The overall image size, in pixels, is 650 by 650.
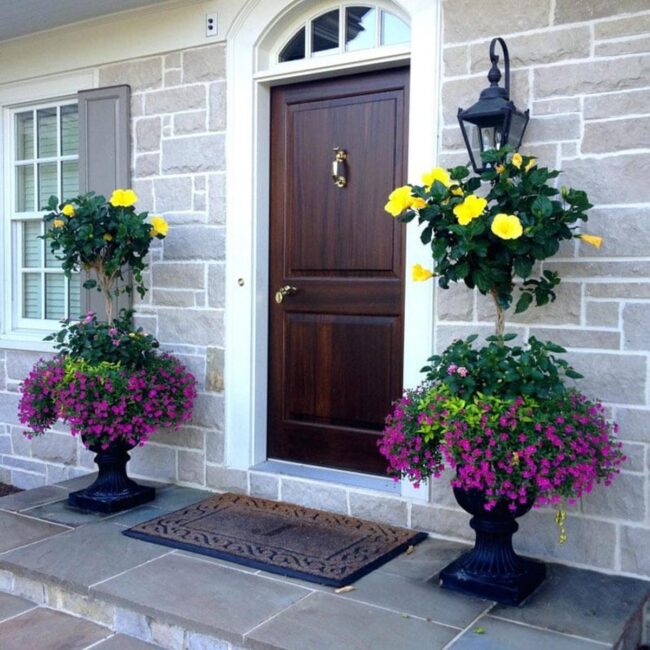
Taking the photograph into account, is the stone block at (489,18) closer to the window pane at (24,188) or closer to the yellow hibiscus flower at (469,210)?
the yellow hibiscus flower at (469,210)

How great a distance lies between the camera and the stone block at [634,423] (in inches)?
118

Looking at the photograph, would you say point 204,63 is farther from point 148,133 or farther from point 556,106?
point 556,106

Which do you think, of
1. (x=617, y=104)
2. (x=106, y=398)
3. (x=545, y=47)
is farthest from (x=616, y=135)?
(x=106, y=398)

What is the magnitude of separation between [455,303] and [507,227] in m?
0.75

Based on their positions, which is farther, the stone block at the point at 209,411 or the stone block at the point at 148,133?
the stone block at the point at 148,133

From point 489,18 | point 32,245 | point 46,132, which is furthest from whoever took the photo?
point 32,245

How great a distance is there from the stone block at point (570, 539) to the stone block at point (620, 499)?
0.05 metres

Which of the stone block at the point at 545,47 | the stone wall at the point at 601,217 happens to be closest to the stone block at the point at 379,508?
the stone wall at the point at 601,217

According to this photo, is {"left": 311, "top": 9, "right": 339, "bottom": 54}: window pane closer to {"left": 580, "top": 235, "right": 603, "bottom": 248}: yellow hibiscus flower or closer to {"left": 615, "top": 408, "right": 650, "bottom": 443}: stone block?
{"left": 580, "top": 235, "right": 603, "bottom": 248}: yellow hibiscus flower

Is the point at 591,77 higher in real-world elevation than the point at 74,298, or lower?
higher

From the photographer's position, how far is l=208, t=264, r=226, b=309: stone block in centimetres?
413

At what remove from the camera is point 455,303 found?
Answer: 11.2 ft

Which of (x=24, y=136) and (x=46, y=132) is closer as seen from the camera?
(x=46, y=132)

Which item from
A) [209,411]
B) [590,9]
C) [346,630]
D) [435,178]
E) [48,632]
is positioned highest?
[590,9]
